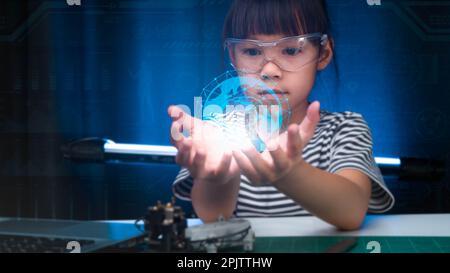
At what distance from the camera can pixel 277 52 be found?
118cm

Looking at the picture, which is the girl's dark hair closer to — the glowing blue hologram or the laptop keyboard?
the glowing blue hologram

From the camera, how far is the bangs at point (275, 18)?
1.17m

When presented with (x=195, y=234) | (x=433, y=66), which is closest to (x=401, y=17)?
(x=433, y=66)

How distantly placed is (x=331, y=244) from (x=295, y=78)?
31 cm

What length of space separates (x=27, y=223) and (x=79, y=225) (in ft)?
0.34

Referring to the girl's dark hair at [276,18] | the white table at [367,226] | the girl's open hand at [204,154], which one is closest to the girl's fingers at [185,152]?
the girl's open hand at [204,154]

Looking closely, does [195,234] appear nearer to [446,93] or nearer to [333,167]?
[333,167]

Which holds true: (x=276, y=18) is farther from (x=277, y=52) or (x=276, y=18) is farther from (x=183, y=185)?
(x=183, y=185)

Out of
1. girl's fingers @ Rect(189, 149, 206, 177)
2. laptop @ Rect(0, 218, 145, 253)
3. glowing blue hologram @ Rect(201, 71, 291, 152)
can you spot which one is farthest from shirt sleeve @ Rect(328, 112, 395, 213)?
laptop @ Rect(0, 218, 145, 253)

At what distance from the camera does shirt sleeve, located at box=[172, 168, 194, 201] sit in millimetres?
1189

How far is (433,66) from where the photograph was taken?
3.92ft

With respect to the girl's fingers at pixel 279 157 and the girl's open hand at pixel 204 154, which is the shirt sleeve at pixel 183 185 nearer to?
the girl's open hand at pixel 204 154

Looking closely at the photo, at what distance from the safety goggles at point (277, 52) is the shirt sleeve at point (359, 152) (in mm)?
134
